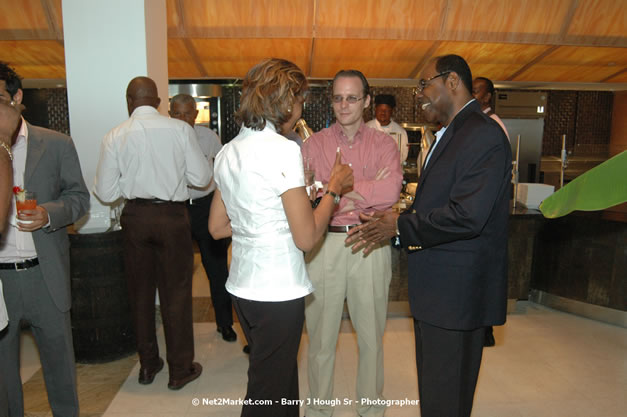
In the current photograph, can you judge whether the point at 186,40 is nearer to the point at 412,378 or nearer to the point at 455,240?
the point at 412,378

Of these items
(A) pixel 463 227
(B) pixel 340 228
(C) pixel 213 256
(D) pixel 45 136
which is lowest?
(C) pixel 213 256

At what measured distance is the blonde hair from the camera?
160 cm

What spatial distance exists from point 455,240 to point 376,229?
0.37 metres

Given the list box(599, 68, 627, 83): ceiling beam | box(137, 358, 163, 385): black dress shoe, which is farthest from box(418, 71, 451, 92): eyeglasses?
box(599, 68, 627, 83): ceiling beam

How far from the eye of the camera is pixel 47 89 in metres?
7.29

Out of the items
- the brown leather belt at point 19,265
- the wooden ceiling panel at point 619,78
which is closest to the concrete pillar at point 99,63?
the brown leather belt at point 19,265

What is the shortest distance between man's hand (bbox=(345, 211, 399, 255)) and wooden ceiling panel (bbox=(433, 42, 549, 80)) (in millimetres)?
4518

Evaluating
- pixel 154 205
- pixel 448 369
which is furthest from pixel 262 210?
pixel 154 205

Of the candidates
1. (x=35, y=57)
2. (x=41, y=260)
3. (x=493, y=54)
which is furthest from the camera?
(x=493, y=54)

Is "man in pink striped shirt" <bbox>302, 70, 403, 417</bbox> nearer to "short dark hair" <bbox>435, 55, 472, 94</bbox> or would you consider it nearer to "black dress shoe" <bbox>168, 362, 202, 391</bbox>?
"short dark hair" <bbox>435, 55, 472, 94</bbox>

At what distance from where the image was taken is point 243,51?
600cm

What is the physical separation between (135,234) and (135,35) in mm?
1684

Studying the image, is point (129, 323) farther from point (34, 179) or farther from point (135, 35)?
point (135, 35)

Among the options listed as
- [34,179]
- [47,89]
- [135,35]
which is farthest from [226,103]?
[34,179]
